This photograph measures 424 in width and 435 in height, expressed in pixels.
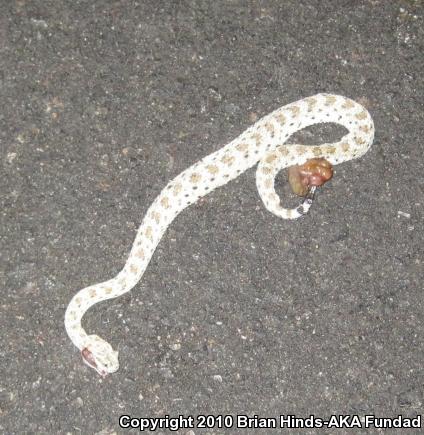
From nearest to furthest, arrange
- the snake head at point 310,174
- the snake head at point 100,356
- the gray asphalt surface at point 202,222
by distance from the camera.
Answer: the snake head at point 100,356, the gray asphalt surface at point 202,222, the snake head at point 310,174

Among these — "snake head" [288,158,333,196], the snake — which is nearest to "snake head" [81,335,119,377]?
the snake

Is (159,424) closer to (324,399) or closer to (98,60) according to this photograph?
(324,399)

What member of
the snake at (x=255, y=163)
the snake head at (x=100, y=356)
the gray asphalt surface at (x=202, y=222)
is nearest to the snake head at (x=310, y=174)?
the snake at (x=255, y=163)

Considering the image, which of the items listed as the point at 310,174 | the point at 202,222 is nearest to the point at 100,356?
the point at 202,222

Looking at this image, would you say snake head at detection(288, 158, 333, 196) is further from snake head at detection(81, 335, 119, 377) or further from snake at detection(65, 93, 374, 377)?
snake head at detection(81, 335, 119, 377)

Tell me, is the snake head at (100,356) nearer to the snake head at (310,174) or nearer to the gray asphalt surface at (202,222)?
the gray asphalt surface at (202,222)
